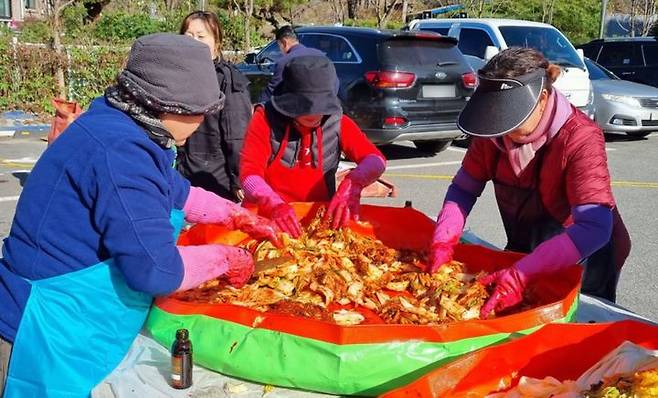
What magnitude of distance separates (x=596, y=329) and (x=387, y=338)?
2.13ft

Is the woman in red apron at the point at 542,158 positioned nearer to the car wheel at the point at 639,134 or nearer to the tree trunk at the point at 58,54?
the car wheel at the point at 639,134

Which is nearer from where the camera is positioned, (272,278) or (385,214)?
(272,278)

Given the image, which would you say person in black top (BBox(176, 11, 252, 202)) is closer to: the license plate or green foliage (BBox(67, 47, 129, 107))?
the license plate

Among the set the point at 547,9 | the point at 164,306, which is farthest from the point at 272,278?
the point at 547,9

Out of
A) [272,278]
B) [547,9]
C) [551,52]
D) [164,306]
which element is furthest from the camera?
[547,9]

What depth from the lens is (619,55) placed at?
15562 mm

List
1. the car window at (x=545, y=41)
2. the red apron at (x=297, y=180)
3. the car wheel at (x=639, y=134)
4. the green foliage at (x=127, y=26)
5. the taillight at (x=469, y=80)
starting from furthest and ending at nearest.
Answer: the green foliage at (x=127, y=26) → the car wheel at (x=639, y=134) → the car window at (x=545, y=41) → the taillight at (x=469, y=80) → the red apron at (x=297, y=180)

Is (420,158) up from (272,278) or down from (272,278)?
down

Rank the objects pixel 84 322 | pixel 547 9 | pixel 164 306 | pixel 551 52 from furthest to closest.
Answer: pixel 547 9, pixel 551 52, pixel 164 306, pixel 84 322

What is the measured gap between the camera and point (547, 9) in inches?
1150

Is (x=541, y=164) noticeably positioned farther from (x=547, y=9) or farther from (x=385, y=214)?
(x=547, y=9)

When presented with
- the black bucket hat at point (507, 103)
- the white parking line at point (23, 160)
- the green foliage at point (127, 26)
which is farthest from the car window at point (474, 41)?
the black bucket hat at point (507, 103)

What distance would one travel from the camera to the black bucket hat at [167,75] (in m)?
2.02

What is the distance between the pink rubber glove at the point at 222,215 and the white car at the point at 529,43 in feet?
A: 29.8
